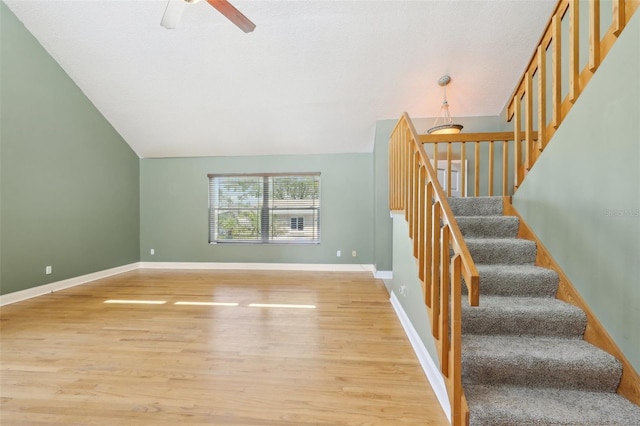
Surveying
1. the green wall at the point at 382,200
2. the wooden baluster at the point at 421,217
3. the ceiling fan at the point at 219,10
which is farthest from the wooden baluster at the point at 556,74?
the ceiling fan at the point at 219,10

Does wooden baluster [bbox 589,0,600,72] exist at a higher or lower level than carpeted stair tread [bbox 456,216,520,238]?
higher

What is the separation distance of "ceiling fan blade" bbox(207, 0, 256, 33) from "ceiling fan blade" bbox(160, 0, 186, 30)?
0.31 m

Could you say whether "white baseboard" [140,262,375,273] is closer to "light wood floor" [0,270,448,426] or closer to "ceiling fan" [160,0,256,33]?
"light wood floor" [0,270,448,426]

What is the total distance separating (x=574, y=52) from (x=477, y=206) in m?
1.46

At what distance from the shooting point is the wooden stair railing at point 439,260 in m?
1.30

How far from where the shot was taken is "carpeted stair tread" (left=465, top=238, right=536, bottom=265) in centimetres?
221

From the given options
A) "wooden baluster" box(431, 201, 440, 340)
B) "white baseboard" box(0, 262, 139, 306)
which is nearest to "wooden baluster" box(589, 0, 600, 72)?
"wooden baluster" box(431, 201, 440, 340)

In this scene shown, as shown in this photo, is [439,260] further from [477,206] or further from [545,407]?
[477,206]

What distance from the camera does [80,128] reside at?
407 centimetres

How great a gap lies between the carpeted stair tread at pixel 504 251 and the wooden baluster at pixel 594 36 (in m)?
1.37

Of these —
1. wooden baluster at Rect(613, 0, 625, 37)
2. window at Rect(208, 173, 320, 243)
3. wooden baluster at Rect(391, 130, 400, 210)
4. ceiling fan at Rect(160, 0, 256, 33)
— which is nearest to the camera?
wooden baluster at Rect(613, 0, 625, 37)

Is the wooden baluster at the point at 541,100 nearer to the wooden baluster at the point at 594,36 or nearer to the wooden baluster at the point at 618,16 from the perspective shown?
the wooden baluster at the point at 594,36

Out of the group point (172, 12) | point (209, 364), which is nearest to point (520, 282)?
point (209, 364)

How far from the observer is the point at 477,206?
9.21 ft
